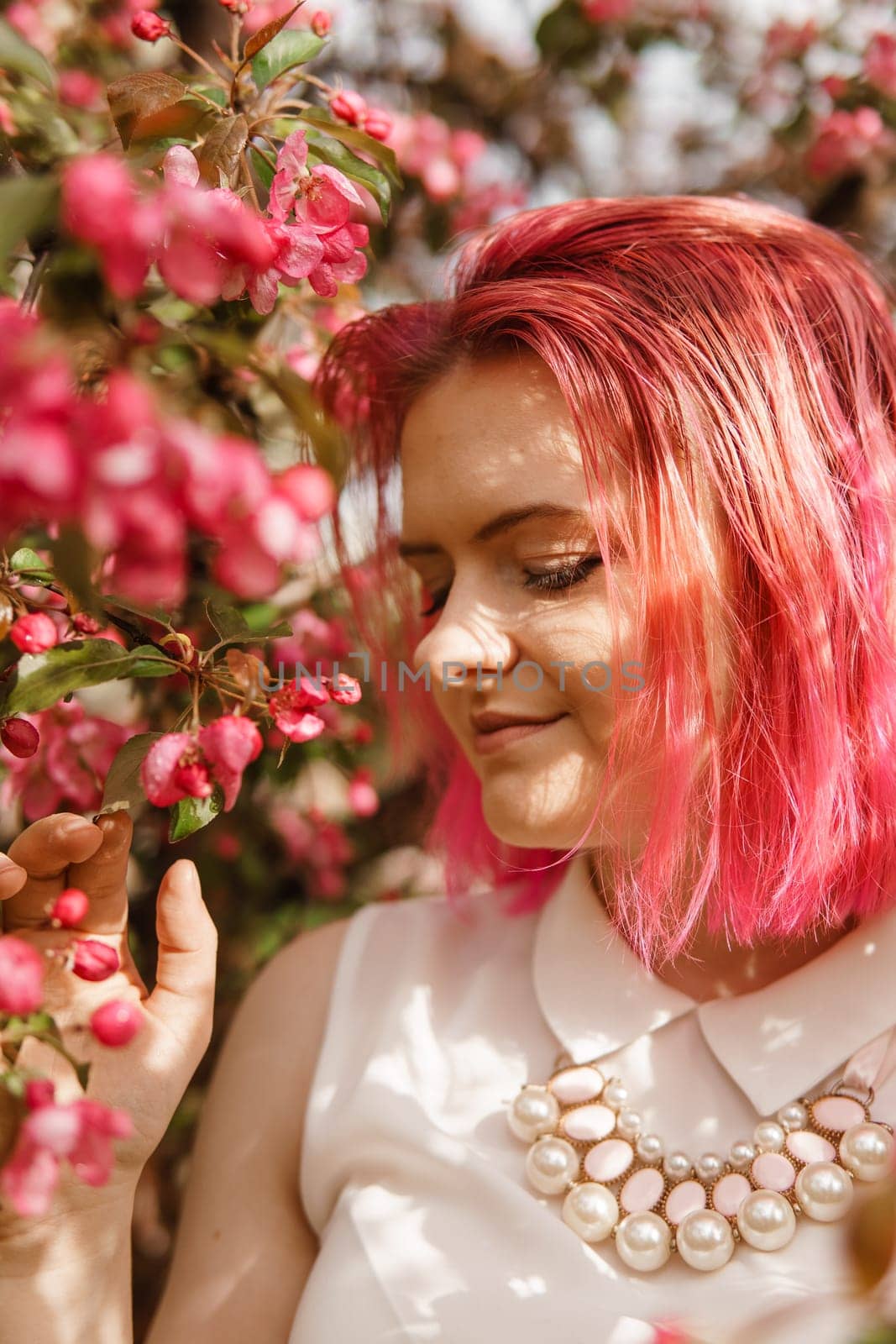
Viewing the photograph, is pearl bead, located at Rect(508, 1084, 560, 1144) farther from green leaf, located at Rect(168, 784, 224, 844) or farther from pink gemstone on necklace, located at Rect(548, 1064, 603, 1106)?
green leaf, located at Rect(168, 784, 224, 844)

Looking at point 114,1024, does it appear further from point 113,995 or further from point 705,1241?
point 705,1241

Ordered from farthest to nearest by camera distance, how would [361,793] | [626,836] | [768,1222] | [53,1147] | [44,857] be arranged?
1. [361,793]
2. [626,836]
3. [768,1222]
4. [44,857]
5. [53,1147]

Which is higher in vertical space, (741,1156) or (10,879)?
(10,879)

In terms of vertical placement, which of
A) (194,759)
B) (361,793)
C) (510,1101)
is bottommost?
(361,793)

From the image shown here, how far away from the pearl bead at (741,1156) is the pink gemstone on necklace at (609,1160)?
10 centimetres

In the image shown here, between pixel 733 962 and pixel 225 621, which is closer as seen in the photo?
pixel 225 621

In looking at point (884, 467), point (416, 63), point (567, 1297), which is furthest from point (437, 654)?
point (416, 63)

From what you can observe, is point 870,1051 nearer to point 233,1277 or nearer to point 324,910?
point 233,1277

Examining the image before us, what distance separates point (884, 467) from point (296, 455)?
69cm

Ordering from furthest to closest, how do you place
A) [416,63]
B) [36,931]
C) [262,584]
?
1. [416,63]
2. [36,931]
3. [262,584]

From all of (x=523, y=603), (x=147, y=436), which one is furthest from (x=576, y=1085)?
(x=147, y=436)

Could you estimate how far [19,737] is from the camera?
0.77 m

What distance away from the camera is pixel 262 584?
0.52 meters

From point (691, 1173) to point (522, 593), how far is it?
0.57 m
